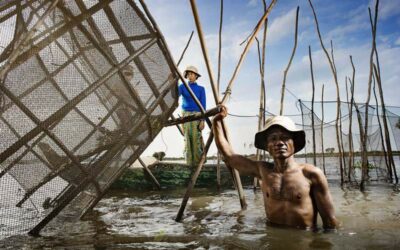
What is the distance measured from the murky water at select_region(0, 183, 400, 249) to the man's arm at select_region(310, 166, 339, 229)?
109mm

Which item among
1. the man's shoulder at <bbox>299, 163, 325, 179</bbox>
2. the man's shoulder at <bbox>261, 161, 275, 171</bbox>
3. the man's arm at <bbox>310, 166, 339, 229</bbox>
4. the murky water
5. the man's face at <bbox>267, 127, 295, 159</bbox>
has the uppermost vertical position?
the man's face at <bbox>267, 127, 295, 159</bbox>

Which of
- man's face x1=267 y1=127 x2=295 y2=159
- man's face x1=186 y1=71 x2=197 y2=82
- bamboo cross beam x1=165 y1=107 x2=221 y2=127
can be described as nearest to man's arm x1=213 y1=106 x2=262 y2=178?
bamboo cross beam x1=165 y1=107 x2=221 y2=127

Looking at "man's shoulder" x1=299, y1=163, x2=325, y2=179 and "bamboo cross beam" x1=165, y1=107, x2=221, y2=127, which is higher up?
"bamboo cross beam" x1=165, y1=107, x2=221, y2=127

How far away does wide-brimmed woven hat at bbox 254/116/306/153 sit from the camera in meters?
2.93

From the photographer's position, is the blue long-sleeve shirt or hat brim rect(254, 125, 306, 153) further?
the blue long-sleeve shirt

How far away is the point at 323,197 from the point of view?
2830 mm

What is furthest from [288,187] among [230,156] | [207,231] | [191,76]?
[191,76]

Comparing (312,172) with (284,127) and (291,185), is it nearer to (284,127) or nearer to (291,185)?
(291,185)

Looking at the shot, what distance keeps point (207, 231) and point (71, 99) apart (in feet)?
5.79

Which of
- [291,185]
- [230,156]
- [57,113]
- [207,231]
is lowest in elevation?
[207,231]

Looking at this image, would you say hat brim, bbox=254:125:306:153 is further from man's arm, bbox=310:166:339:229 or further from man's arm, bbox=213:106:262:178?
man's arm, bbox=310:166:339:229

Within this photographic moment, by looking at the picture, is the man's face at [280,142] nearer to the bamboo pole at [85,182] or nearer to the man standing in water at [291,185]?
the man standing in water at [291,185]

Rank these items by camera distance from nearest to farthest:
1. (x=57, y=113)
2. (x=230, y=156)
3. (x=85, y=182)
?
(x=57, y=113) → (x=85, y=182) → (x=230, y=156)

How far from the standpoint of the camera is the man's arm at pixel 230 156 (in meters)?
3.31
